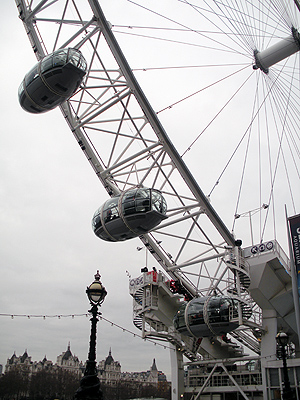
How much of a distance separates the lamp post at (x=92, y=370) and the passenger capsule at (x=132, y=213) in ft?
34.2

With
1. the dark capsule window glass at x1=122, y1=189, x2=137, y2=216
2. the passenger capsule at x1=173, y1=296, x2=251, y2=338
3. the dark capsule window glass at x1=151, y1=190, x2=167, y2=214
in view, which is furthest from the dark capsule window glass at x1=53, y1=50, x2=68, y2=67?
the passenger capsule at x1=173, y1=296, x2=251, y2=338

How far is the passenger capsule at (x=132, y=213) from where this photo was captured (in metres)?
19.4

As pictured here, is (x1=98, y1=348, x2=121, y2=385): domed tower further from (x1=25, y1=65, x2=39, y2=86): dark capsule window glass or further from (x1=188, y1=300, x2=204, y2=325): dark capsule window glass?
(x1=25, y1=65, x2=39, y2=86): dark capsule window glass

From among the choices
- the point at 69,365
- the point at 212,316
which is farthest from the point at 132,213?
the point at 69,365

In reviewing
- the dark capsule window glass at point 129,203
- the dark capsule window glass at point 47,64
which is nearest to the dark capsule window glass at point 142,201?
the dark capsule window glass at point 129,203

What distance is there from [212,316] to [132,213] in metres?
10.8

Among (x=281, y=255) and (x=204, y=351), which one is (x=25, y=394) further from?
(x=281, y=255)

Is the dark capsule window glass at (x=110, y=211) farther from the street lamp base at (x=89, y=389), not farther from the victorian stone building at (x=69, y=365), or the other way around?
the victorian stone building at (x=69, y=365)

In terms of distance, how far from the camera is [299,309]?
18562 millimetres

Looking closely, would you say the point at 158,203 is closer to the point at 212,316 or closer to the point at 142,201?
the point at 142,201

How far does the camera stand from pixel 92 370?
7758mm

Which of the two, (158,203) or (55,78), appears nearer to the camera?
(55,78)

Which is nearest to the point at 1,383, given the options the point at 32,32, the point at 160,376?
the point at 32,32

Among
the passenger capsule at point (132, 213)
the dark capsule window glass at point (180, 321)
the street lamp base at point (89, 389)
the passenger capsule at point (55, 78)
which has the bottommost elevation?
the street lamp base at point (89, 389)
